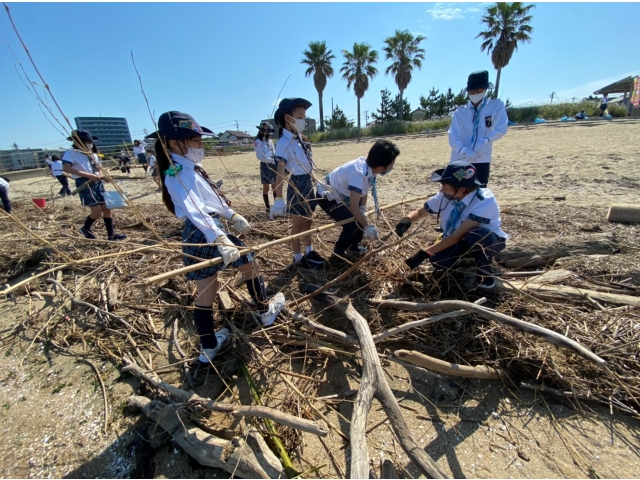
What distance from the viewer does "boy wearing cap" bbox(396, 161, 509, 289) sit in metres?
2.40

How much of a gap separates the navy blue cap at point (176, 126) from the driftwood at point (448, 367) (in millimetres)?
1889

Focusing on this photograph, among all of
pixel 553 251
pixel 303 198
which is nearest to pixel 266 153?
pixel 303 198

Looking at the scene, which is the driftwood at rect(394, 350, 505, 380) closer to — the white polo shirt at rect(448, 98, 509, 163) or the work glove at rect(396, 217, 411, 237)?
the work glove at rect(396, 217, 411, 237)

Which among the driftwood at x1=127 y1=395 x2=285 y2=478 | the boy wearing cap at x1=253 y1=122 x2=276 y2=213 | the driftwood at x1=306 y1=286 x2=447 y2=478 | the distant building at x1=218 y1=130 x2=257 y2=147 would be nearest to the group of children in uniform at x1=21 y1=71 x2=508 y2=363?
the distant building at x1=218 y1=130 x2=257 y2=147

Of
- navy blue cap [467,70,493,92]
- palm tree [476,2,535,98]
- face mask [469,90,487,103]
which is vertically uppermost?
palm tree [476,2,535,98]

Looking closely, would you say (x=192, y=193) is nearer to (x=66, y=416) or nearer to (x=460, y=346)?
(x=66, y=416)

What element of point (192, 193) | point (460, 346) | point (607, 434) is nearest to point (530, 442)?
point (607, 434)

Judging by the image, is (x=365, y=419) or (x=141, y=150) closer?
(x=365, y=419)

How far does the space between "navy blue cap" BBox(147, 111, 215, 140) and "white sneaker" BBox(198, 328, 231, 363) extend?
146 cm

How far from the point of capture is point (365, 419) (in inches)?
57.5

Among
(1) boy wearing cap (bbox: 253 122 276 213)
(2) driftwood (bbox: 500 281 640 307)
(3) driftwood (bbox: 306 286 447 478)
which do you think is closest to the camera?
(3) driftwood (bbox: 306 286 447 478)

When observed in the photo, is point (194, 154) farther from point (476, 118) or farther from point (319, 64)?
point (319, 64)

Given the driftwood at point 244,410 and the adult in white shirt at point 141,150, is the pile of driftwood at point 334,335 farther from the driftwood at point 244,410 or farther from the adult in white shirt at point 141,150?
the adult in white shirt at point 141,150

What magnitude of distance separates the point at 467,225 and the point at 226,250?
1.84 metres
